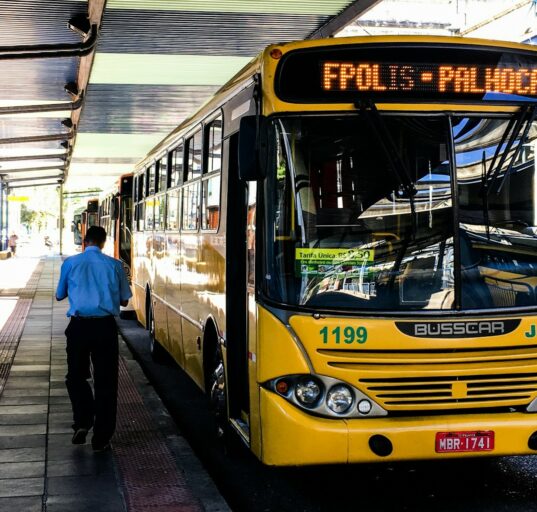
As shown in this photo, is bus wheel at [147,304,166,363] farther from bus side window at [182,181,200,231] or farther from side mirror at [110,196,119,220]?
side mirror at [110,196,119,220]

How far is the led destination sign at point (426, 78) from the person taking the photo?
603 centimetres

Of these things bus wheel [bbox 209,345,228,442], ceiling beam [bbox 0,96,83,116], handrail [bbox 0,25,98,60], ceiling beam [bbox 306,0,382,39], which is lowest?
bus wheel [bbox 209,345,228,442]

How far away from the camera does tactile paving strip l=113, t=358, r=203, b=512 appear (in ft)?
19.9

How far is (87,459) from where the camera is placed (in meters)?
7.23

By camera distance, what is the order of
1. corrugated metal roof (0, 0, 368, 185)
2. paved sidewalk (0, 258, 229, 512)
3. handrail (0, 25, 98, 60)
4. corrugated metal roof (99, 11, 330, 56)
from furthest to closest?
handrail (0, 25, 98, 60), corrugated metal roof (99, 11, 330, 56), corrugated metal roof (0, 0, 368, 185), paved sidewalk (0, 258, 229, 512)

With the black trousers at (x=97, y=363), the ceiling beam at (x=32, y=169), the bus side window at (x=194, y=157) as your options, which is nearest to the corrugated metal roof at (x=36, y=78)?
the bus side window at (x=194, y=157)

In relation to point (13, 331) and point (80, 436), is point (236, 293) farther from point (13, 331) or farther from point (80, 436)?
point (13, 331)

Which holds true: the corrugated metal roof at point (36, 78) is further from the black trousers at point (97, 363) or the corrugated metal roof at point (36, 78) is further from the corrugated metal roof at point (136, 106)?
the black trousers at point (97, 363)

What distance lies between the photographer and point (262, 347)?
597 cm

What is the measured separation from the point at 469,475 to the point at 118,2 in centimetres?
918

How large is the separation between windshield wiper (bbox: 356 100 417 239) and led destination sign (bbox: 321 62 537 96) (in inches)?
6.7

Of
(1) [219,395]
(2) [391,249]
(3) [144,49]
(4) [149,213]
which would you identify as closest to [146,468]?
(1) [219,395]

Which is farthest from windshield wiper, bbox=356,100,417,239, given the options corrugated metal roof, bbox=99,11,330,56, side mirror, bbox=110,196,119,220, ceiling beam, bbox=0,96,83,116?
ceiling beam, bbox=0,96,83,116

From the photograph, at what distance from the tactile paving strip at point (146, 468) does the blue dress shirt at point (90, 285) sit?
1.13 metres
